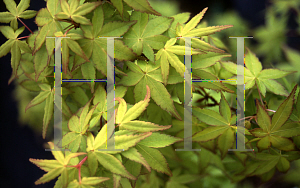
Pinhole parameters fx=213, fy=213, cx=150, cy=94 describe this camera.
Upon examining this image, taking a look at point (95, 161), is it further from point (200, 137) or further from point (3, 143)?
point (3, 143)

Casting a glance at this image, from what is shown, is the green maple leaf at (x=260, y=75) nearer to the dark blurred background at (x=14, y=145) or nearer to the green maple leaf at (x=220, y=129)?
the green maple leaf at (x=220, y=129)

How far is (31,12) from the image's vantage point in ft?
1.27

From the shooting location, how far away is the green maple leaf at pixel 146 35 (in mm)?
344

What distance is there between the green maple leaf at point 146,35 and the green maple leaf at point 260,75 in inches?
5.4

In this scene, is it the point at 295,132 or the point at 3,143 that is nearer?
the point at 295,132

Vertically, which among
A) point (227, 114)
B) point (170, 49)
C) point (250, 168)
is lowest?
point (250, 168)

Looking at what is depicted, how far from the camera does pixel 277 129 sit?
34 cm

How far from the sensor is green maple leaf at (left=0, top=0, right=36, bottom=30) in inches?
15.3

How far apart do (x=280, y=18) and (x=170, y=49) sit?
792 millimetres

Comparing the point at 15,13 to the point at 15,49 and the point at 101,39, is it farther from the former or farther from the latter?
the point at 101,39

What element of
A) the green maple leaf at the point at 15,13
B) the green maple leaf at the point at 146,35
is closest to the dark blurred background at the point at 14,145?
the green maple leaf at the point at 15,13

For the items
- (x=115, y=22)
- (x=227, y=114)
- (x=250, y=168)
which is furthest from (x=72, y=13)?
(x=250, y=168)

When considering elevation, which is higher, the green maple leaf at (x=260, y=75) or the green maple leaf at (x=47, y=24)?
the green maple leaf at (x=47, y=24)

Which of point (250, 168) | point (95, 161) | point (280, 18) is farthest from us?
point (280, 18)
